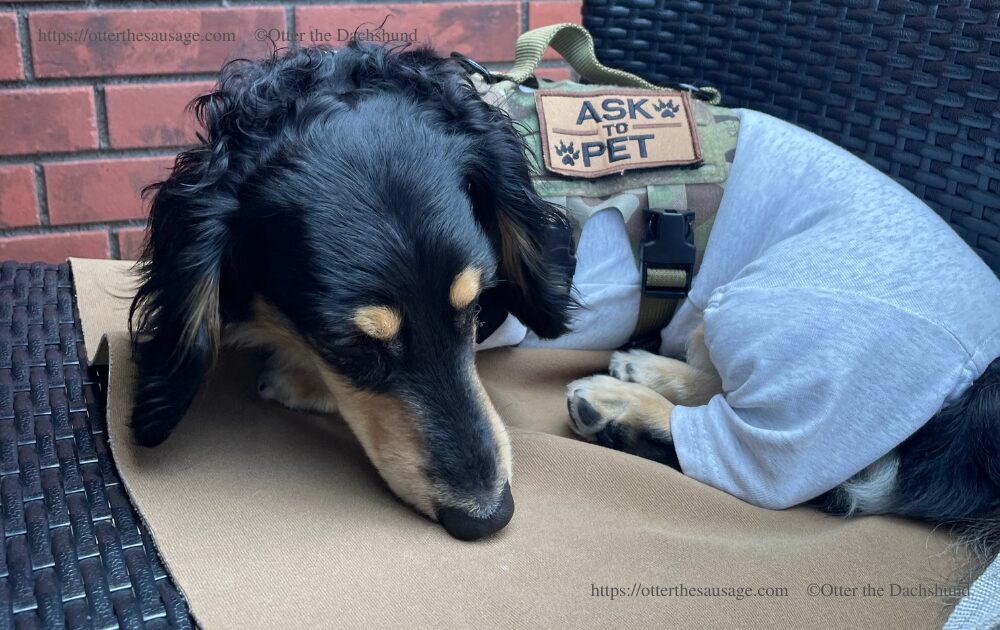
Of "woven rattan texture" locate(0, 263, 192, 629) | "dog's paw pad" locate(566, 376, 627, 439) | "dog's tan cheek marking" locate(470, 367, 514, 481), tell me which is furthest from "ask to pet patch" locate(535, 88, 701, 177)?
"woven rattan texture" locate(0, 263, 192, 629)

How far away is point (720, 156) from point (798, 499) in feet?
2.76

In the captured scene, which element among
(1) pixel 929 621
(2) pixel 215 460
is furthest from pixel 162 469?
(1) pixel 929 621

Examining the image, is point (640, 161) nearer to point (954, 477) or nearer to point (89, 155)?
point (954, 477)

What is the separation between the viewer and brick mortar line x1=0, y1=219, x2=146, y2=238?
2.66 m

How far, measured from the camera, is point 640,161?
1980 millimetres

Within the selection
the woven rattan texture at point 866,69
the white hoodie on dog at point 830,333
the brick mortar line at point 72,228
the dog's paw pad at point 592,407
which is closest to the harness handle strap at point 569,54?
the woven rattan texture at point 866,69

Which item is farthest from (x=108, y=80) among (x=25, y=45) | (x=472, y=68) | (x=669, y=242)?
(x=669, y=242)

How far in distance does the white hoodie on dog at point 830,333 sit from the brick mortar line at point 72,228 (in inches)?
74.5

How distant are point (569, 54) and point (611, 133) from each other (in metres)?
0.41

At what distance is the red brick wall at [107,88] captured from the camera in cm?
251

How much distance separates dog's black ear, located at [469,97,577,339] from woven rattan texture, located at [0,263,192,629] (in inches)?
32.4

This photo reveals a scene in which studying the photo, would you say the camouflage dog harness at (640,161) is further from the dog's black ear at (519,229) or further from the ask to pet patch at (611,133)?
the dog's black ear at (519,229)

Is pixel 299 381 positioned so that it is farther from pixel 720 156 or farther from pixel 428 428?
pixel 720 156

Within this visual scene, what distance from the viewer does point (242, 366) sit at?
185 centimetres
